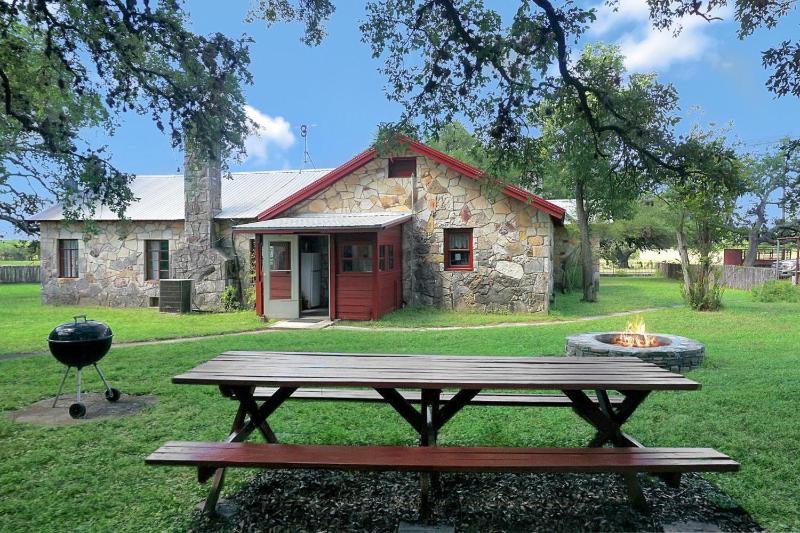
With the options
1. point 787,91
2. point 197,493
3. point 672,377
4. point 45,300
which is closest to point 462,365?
point 672,377

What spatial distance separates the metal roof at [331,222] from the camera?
A: 1330cm

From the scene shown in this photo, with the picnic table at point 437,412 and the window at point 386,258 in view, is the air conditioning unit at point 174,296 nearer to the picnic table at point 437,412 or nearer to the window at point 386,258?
the window at point 386,258

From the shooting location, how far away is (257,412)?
12.2ft

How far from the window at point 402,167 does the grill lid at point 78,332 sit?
10604mm

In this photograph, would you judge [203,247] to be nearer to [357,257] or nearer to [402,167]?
[357,257]

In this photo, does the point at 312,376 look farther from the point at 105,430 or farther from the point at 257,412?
the point at 105,430

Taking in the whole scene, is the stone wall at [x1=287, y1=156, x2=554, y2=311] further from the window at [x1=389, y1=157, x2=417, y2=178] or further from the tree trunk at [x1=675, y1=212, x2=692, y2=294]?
the tree trunk at [x1=675, y1=212, x2=692, y2=294]

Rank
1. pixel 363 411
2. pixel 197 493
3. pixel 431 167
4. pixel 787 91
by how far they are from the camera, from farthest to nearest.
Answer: pixel 431 167 → pixel 787 91 → pixel 363 411 → pixel 197 493

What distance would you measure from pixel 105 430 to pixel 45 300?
54.9ft

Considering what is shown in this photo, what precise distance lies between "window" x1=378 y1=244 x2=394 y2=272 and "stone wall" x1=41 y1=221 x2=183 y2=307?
7.30 m

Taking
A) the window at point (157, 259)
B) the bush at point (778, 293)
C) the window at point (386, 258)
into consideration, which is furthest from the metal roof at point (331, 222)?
the bush at point (778, 293)

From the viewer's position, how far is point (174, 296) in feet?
53.2

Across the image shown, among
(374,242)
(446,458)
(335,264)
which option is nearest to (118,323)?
(335,264)

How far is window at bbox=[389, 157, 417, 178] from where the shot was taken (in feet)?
50.0
